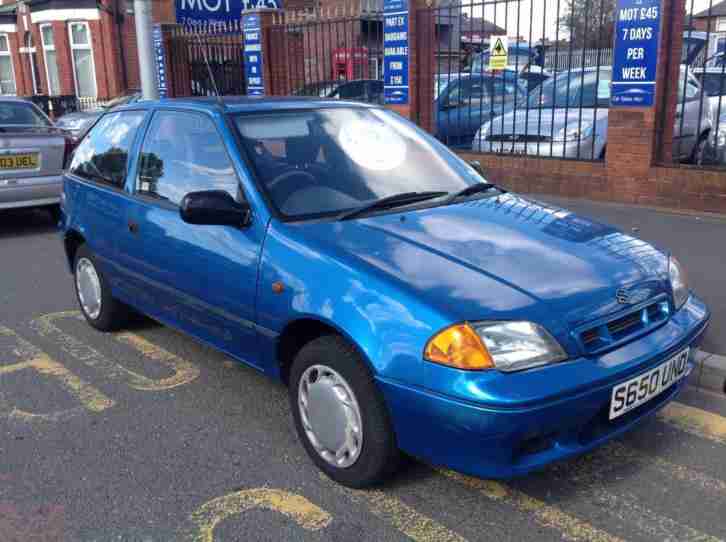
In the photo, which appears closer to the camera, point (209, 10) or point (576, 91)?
point (576, 91)

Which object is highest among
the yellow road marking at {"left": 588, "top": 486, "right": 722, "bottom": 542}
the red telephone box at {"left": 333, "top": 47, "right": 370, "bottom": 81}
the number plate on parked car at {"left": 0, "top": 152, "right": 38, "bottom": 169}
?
the red telephone box at {"left": 333, "top": 47, "right": 370, "bottom": 81}

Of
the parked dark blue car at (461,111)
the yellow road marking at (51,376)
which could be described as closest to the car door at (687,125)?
the parked dark blue car at (461,111)

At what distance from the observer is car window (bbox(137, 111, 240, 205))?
148 inches

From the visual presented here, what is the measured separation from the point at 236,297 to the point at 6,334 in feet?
8.60

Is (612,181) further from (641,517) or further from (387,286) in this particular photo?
(387,286)

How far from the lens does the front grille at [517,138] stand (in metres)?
9.52

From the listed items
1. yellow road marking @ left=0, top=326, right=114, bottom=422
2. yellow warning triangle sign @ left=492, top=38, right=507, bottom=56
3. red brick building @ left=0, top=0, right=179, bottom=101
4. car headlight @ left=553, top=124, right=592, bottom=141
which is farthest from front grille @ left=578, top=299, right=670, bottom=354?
red brick building @ left=0, top=0, right=179, bottom=101

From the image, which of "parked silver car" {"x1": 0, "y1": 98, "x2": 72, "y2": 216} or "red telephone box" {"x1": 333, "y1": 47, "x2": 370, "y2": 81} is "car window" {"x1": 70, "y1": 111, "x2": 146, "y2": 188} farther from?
"red telephone box" {"x1": 333, "y1": 47, "x2": 370, "y2": 81}

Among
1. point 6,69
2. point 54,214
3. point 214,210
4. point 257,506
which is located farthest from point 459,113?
point 6,69

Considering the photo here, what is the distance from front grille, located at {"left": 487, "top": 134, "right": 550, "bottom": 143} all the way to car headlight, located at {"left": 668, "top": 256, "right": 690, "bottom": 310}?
625 cm

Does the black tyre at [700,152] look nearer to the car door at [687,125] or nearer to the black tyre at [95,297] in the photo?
the car door at [687,125]

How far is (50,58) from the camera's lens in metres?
27.9

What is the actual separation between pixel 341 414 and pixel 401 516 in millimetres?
468

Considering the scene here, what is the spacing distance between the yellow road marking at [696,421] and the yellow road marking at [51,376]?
300cm
